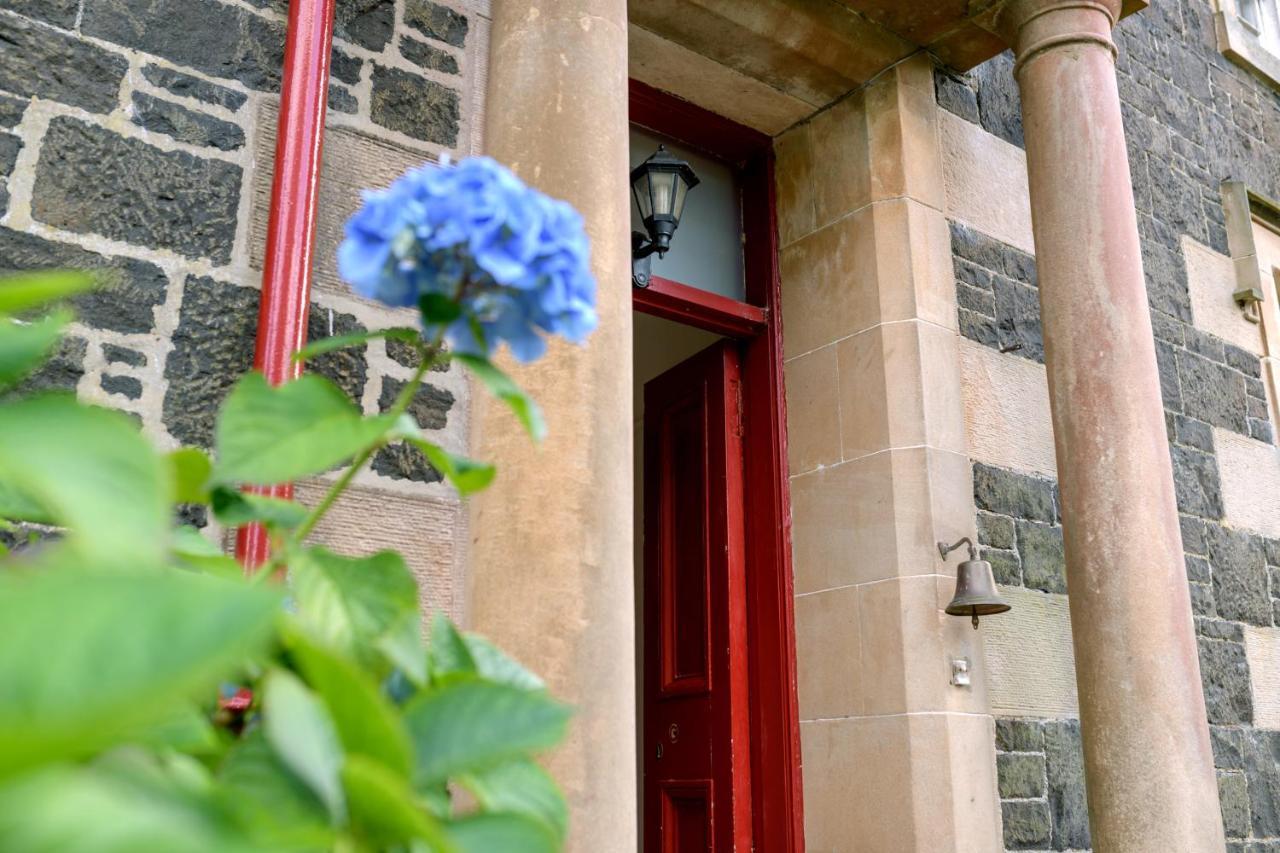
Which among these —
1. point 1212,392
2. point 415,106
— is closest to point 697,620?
point 415,106

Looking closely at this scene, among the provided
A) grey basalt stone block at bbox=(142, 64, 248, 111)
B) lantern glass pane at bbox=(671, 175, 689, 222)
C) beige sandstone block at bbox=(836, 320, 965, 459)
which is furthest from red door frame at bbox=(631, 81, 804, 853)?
grey basalt stone block at bbox=(142, 64, 248, 111)

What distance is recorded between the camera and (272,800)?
52 centimetres

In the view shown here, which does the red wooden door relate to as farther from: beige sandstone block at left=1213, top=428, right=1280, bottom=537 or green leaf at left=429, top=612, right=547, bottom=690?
green leaf at left=429, top=612, right=547, bottom=690

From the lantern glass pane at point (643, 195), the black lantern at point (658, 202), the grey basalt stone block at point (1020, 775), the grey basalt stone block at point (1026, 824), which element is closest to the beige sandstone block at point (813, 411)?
the black lantern at point (658, 202)

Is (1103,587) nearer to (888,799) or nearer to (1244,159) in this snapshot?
(888,799)

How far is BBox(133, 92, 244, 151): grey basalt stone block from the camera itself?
8.32 feet

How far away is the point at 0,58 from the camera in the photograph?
238 centimetres

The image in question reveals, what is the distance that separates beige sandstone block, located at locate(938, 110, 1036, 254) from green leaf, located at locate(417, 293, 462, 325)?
3.64m

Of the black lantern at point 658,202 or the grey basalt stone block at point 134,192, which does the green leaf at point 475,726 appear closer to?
the grey basalt stone block at point 134,192

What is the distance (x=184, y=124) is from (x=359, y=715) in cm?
241

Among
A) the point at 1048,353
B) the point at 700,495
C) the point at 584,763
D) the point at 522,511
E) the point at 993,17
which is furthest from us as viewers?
the point at 700,495

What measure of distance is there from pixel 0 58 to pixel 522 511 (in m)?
1.47

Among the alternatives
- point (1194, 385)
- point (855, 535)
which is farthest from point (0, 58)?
point (1194, 385)

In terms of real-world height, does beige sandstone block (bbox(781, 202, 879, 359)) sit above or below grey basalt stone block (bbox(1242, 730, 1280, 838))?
above
